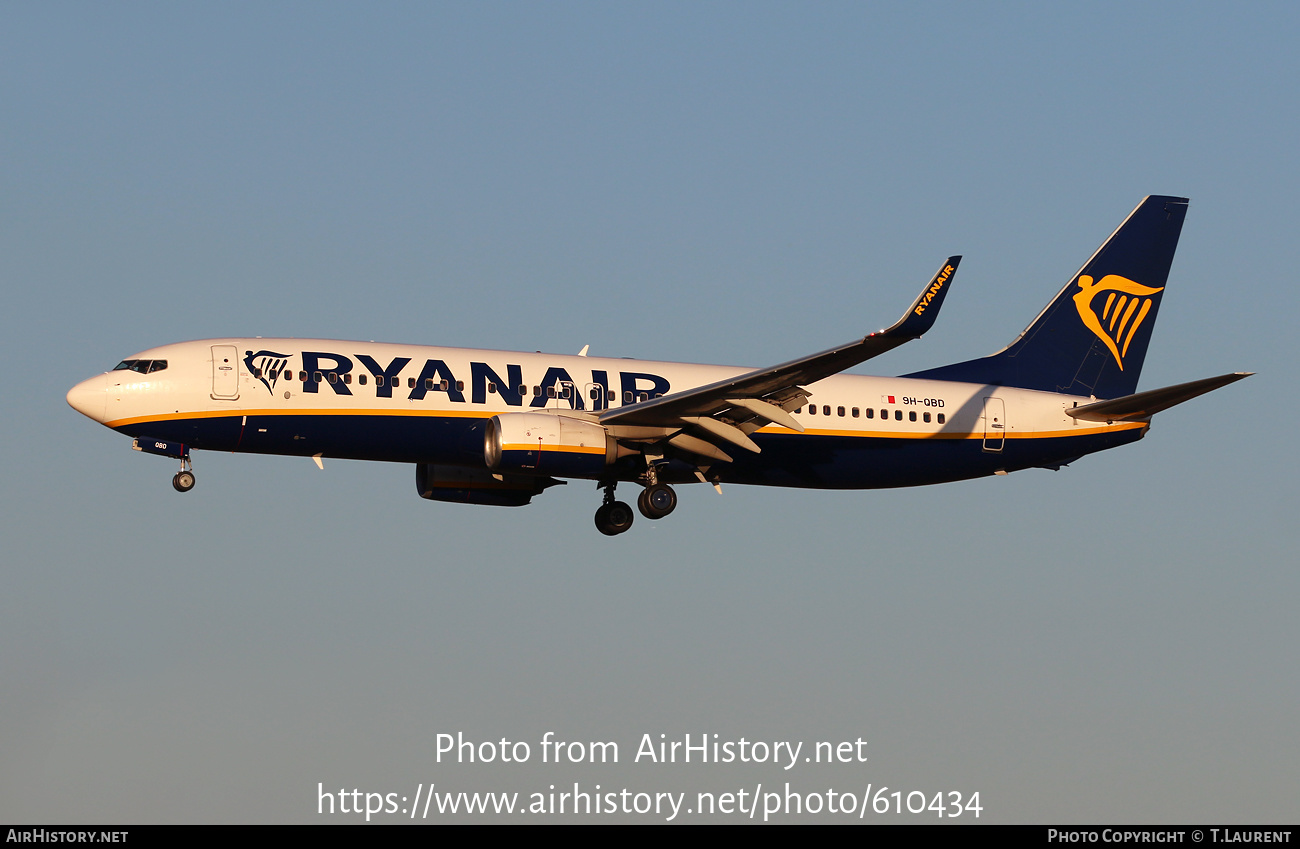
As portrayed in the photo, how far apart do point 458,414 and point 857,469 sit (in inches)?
428

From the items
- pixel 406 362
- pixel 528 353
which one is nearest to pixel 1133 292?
pixel 528 353

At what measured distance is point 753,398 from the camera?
125ft

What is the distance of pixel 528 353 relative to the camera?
40.6 meters

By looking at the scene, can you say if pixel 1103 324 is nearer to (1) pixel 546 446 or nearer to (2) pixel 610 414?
(2) pixel 610 414

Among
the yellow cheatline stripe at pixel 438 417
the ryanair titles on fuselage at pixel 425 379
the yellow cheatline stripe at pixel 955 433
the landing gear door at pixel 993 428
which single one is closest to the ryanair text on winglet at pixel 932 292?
the yellow cheatline stripe at pixel 438 417

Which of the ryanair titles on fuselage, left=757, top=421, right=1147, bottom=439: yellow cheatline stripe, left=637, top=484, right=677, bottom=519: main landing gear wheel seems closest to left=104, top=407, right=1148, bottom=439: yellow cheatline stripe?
left=757, top=421, right=1147, bottom=439: yellow cheatline stripe

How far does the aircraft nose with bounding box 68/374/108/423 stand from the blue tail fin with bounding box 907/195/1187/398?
71.0 feet

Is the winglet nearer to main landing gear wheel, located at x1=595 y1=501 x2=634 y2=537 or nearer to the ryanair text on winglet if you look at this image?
the ryanair text on winglet

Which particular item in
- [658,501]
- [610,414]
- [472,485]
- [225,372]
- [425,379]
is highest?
[225,372]

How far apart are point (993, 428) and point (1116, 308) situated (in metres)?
7.07

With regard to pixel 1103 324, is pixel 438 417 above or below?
below

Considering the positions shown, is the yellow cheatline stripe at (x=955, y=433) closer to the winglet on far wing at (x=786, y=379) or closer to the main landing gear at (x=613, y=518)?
the winglet on far wing at (x=786, y=379)

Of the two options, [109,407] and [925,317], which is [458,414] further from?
[925,317]

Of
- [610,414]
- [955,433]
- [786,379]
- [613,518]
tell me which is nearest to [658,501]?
[613,518]
